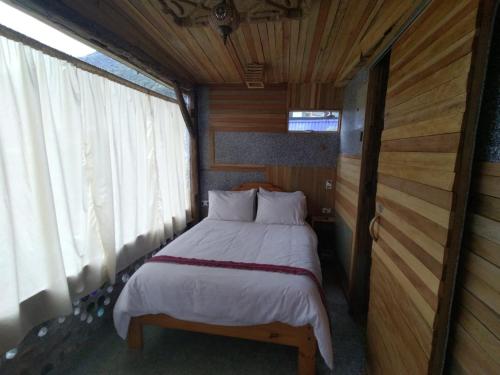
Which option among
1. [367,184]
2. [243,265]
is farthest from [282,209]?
[243,265]

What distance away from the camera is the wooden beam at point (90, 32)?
1.23 m

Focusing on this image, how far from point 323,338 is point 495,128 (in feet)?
4.32

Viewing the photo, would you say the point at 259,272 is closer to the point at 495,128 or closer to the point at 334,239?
the point at 495,128

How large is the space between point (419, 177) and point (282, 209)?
1.83m

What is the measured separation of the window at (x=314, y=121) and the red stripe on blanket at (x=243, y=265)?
6.68 ft

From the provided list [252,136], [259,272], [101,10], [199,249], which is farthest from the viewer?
[252,136]

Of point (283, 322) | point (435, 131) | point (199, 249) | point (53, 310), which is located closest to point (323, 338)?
point (283, 322)

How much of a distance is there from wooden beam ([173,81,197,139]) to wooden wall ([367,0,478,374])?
2.21 metres

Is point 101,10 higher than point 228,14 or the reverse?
higher

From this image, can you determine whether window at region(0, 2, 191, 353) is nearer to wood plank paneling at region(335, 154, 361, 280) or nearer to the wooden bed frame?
the wooden bed frame

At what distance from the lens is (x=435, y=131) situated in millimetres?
848

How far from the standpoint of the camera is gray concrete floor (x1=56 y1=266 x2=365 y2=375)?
1.52m

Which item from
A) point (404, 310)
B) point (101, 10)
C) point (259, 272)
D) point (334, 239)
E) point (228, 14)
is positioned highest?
point (101, 10)

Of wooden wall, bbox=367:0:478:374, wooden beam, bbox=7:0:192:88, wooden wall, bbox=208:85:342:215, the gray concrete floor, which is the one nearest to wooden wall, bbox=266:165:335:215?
wooden wall, bbox=208:85:342:215
